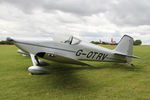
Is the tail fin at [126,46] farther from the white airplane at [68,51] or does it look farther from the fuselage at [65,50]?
the fuselage at [65,50]

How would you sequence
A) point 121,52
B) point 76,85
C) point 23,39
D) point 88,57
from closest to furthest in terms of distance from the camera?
point 76,85
point 23,39
point 88,57
point 121,52

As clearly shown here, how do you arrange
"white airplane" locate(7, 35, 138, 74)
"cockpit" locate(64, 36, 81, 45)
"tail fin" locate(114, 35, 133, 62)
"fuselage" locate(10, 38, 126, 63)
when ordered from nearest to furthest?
1. "white airplane" locate(7, 35, 138, 74)
2. "fuselage" locate(10, 38, 126, 63)
3. "cockpit" locate(64, 36, 81, 45)
4. "tail fin" locate(114, 35, 133, 62)

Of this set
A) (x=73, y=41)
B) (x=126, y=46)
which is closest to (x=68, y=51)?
(x=73, y=41)

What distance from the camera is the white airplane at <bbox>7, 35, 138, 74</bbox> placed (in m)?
4.65

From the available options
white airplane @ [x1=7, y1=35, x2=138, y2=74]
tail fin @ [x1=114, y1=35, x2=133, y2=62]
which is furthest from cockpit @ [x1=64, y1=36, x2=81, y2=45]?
tail fin @ [x1=114, y1=35, x2=133, y2=62]

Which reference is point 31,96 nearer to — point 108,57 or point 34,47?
point 34,47

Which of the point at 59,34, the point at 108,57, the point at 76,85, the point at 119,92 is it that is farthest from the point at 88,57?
the point at 119,92

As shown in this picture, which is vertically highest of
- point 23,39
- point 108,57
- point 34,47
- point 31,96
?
point 23,39

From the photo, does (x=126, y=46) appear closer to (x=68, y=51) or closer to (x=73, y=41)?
(x=73, y=41)

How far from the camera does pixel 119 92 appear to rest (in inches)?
137

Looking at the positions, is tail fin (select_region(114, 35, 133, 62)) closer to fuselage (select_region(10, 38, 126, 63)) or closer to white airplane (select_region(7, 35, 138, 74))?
white airplane (select_region(7, 35, 138, 74))

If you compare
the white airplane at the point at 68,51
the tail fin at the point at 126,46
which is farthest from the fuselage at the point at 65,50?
the tail fin at the point at 126,46

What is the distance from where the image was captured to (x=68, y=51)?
5.64 m

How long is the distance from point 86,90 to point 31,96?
5.15 ft
